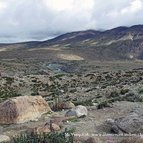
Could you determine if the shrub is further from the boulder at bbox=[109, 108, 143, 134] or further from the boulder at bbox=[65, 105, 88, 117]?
the boulder at bbox=[65, 105, 88, 117]

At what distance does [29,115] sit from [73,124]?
364cm

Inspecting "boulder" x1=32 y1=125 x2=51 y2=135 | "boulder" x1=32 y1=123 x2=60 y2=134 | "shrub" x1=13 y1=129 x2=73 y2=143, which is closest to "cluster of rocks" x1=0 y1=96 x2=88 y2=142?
"boulder" x1=32 y1=123 x2=60 y2=134

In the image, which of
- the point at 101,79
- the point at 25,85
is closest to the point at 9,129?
the point at 25,85

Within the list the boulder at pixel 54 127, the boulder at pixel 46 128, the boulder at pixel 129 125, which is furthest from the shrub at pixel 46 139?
the boulder at pixel 129 125

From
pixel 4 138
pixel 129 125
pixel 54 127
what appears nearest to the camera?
pixel 4 138

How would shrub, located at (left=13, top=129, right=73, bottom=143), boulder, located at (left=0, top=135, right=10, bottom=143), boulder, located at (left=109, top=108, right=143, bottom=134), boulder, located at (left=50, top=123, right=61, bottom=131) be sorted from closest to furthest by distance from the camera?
shrub, located at (left=13, top=129, right=73, bottom=143), boulder, located at (left=0, top=135, right=10, bottom=143), boulder, located at (left=109, top=108, right=143, bottom=134), boulder, located at (left=50, top=123, right=61, bottom=131)

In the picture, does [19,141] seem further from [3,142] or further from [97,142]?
A: [97,142]

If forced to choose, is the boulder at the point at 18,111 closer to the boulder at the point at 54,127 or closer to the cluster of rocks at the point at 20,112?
the cluster of rocks at the point at 20,112

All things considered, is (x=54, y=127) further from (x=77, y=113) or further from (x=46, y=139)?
(x=77, y=113)

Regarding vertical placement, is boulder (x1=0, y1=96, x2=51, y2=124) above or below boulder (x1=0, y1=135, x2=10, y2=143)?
above

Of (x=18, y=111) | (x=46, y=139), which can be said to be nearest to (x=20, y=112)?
(x=18, y=111)

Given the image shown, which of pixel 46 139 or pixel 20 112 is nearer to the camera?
pixel 46 139

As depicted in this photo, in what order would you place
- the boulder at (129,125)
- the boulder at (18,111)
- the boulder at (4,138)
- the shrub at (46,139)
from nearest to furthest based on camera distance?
1. the shrub at (46,139)
2. the boulder at (4,138)
3. the boulder at (129,125)
4. the boulder at (18,111)

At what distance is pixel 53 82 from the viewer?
65.3 metres
